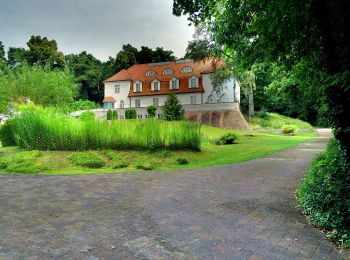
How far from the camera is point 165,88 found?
39.4 m

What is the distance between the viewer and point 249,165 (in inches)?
416

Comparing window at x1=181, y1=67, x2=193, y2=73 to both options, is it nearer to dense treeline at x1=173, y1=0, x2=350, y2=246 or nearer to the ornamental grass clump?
the ornamental grass clump

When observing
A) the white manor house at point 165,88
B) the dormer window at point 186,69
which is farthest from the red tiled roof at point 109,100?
the dormer window at point 186,69

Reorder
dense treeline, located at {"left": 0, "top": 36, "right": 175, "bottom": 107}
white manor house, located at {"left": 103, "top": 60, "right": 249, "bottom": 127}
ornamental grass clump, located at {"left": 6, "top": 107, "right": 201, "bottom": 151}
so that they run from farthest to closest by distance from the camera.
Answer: dense treeline, located at {"left": 0, "top": 36, "right": 175, "bottom": 107}
white manor house, located at {"left": 103, "top": 60, "right": 249, "bottom": 127}
ornamental grass clump, located at {"left": 6, "top": 107, "right": 201, "bottom": 151}

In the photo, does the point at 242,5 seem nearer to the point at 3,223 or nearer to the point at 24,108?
the point at 3,223

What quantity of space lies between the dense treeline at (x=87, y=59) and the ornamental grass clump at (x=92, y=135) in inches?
1526

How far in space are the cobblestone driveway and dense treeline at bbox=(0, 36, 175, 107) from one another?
147 feet

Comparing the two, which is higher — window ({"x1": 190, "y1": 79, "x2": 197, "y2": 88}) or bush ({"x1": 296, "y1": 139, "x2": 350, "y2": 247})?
window ({"x1": 190, "y1": 79, "x2": 197, "y2": 88})

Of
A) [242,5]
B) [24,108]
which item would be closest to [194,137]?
[242,5]

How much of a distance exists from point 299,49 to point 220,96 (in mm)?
30040

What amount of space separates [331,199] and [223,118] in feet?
91.3

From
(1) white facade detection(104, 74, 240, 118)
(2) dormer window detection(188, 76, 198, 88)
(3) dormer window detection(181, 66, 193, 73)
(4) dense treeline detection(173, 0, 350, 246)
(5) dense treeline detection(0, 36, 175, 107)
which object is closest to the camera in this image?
(4) dense treeline detection(173, 0, 350, 246)

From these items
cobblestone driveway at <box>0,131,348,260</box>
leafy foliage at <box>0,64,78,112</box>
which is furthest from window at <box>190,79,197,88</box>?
cobblestone driveway at <box>0,131,348,260</box>

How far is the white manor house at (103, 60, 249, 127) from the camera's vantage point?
1437 inches
